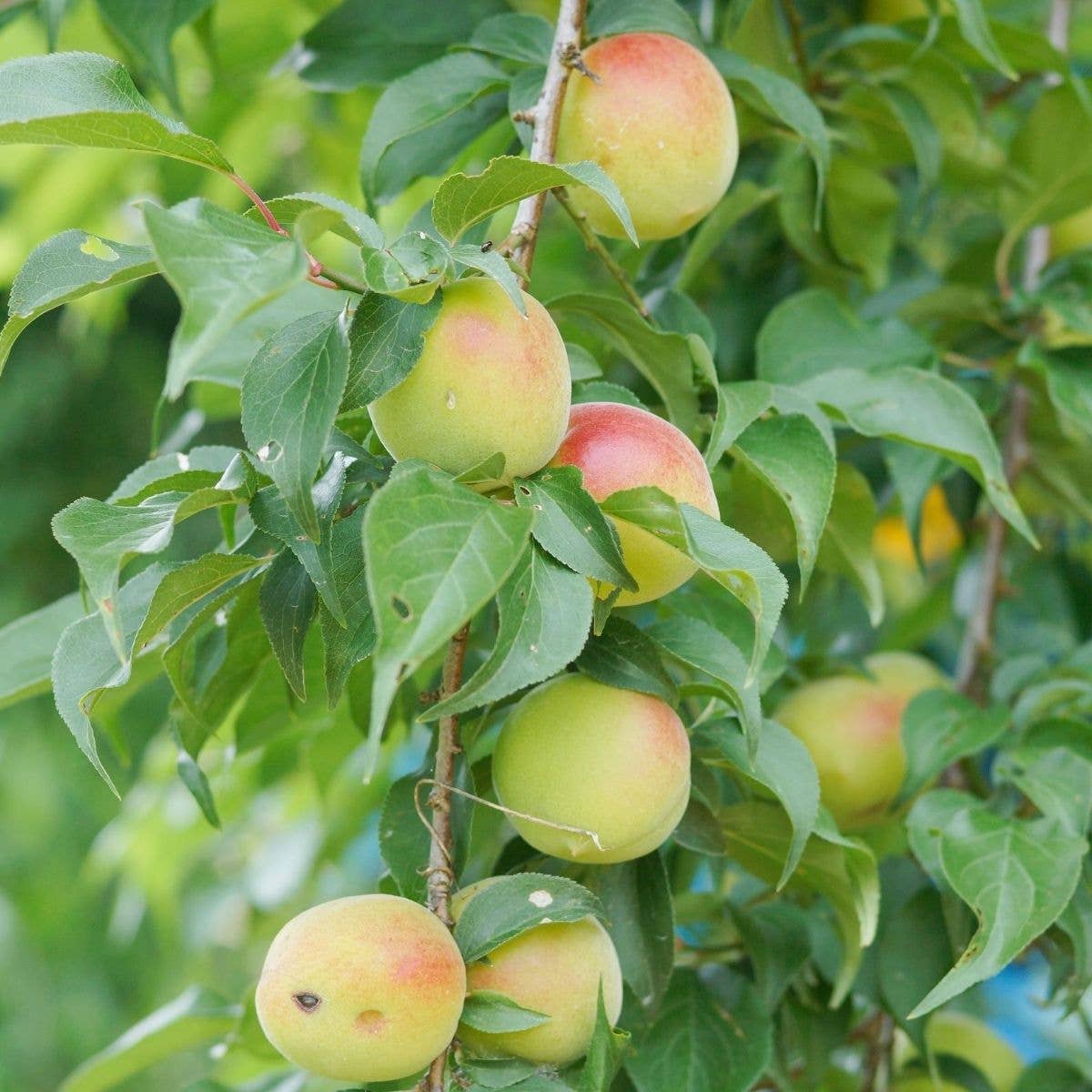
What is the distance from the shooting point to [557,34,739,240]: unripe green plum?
43 centimetres

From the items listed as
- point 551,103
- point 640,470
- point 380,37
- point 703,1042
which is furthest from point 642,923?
point 380,37

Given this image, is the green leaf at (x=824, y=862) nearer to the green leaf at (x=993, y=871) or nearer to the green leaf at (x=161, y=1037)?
the green leaf at (x=993, y=871)

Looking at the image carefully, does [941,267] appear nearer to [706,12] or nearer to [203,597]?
[706,12]

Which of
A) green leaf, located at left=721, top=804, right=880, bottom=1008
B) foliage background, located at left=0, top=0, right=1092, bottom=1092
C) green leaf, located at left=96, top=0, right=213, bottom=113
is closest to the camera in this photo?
green leaf, located at left=721, top=804, right=880, bottom=1008

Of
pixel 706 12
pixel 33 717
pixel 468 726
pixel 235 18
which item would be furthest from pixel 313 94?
pixel 33 717

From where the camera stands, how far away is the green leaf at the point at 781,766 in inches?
15.9

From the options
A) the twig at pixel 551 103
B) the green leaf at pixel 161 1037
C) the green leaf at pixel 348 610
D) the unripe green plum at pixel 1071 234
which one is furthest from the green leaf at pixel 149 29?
the unripe green plum at pixel 1071 234

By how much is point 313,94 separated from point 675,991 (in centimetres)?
63

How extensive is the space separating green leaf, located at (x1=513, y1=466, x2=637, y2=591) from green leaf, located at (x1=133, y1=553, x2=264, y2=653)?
0.08m

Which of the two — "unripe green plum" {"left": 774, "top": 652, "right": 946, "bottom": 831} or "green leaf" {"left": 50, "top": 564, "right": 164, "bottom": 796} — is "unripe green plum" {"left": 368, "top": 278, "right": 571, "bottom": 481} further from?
"unripe green plum" {"left": 774, "top": 652, "right": 946, "bottom": 831}

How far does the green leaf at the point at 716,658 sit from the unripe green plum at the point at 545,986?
8cm

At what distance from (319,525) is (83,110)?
0.36ft

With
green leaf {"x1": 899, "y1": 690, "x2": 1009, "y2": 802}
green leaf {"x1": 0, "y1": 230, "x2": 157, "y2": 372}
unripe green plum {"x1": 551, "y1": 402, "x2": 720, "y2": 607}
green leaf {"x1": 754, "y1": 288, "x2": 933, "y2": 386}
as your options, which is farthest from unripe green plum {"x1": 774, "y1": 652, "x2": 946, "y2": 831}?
green leaf {"x1": 0, "y1": 230, "x2": 157, "y2": 372}

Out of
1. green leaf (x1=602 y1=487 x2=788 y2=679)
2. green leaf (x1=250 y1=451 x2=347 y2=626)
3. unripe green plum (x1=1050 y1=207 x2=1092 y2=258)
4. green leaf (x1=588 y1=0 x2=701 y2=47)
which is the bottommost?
unripe green plum (x1=1050 y1=207 x2=1092 y2=258)
